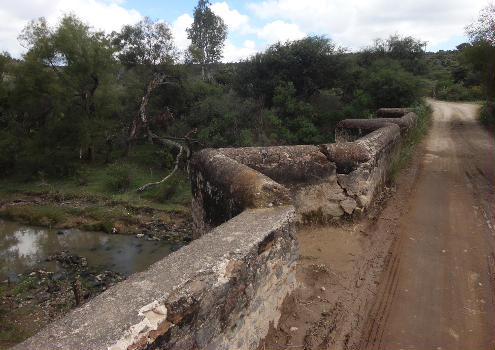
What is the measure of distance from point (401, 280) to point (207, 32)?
116 ft

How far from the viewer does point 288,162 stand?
4762 millimetres

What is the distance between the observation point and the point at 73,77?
18.1 metres

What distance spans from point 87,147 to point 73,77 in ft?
12.8

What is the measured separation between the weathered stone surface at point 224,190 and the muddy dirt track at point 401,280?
3.34ft

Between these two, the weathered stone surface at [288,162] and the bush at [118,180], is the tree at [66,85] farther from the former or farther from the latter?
the weathered stone surface at [288,162]

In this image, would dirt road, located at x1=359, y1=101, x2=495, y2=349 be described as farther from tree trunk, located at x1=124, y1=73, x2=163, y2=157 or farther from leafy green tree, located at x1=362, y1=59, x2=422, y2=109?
tree trunk, located at x1=124, y1=73, x2=163, y2=157

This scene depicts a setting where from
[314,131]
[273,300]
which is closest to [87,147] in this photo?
[314,131]

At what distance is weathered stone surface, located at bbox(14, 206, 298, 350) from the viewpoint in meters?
1.74

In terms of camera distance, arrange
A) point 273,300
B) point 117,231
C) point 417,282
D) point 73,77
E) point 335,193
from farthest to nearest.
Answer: point 73,77 → point 117,231 → point 335,193 → point 417,282 → point 273,300

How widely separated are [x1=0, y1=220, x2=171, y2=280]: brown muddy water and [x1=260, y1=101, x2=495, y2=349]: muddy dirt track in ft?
23.0

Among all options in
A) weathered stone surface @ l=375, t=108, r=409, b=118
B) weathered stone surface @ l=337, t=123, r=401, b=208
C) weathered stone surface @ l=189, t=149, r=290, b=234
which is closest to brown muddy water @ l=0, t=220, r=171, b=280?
weathered stone surface @ l=189, t=149, r=290, b=234

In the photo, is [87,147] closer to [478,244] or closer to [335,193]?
[335,193]

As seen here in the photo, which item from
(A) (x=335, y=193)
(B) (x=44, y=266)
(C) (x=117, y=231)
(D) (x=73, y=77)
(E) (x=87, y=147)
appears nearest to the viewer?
(A) (x=335, y=193)

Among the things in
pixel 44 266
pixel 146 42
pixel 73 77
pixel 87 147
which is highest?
pixel 146 42
